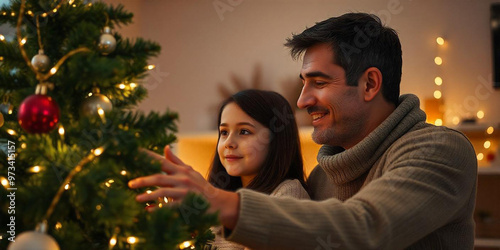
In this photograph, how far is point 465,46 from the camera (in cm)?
355

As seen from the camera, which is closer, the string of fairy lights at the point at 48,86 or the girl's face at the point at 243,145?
the string of fairy lights at the point at 48,86

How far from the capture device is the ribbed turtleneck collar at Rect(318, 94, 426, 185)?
128 cm

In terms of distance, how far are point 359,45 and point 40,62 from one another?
0.97 metres

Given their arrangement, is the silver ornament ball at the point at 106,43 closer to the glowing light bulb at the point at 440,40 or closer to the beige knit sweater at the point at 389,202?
the beige knit sweater at the point at 389,202

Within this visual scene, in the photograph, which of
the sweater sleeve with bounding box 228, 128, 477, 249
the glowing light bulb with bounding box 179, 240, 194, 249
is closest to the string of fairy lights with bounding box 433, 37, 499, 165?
the sweater sleeve with bounding box 228, 128, 477, 249

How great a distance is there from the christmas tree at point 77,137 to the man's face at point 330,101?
698 millimetres

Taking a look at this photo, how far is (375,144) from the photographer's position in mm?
1282

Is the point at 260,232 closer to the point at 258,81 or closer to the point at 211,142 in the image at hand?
the point at 211,142

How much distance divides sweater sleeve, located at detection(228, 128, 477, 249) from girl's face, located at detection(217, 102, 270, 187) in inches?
23.6

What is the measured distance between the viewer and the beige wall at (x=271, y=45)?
3533 mm

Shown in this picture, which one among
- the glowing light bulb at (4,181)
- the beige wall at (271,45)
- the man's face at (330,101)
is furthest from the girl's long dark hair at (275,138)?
the beige wall at (271,45)

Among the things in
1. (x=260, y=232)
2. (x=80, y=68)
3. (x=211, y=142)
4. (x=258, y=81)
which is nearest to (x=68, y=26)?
(x=80, y=68)

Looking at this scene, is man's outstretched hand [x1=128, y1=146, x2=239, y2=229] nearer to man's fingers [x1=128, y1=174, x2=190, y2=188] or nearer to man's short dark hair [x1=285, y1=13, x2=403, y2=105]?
man's fingers [x1=128, y1=174, x2=190, y2=188]

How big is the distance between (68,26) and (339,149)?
966 millimetres
